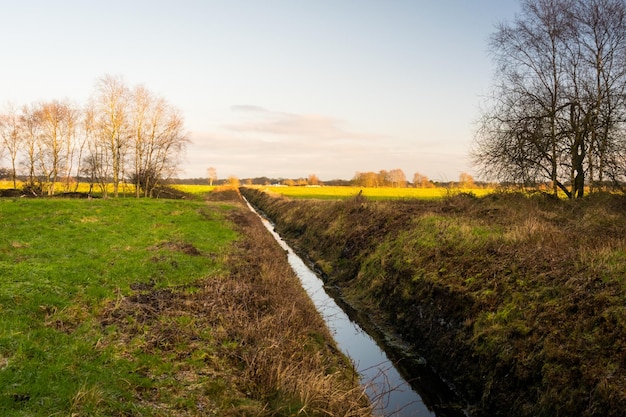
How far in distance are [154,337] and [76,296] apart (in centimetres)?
317

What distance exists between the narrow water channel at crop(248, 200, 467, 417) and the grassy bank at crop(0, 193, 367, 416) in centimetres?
81

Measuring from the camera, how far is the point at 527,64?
20.2 metres

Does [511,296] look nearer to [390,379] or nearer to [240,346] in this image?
[390,379]

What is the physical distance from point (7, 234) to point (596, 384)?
20.3 m

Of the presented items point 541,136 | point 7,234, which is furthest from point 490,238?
point 7,234

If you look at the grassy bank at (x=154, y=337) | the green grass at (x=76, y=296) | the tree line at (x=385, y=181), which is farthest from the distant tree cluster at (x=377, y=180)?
the grassy bank at (x=154, y=337)

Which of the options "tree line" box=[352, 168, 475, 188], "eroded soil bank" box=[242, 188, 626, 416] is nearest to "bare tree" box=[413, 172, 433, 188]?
"tree line" box=[352, 168, 475, 188]

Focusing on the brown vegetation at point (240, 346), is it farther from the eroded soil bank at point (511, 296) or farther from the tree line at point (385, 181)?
the tree line at point (385, 181)

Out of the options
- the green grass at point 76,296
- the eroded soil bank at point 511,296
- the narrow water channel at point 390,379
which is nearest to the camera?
the green grass at point 76,296

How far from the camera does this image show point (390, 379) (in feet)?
31.7

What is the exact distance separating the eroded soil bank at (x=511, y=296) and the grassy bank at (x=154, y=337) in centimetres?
316

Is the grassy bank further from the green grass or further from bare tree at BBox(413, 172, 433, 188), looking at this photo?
bare tree at BBox(413, 172, 433, 188)

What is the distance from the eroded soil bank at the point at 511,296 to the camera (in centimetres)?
687

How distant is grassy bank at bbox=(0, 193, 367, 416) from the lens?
570 cm
